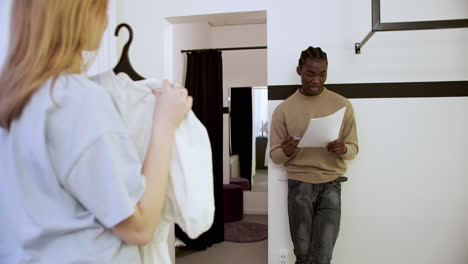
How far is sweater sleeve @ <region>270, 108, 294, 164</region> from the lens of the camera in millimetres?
2229

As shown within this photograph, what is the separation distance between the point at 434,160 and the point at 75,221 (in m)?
2.29

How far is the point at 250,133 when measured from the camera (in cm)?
489

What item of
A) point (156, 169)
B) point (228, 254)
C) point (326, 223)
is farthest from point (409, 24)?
point (228, 254)

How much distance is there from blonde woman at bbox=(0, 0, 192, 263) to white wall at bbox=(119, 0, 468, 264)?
187cm

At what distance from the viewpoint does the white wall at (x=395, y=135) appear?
2311mm

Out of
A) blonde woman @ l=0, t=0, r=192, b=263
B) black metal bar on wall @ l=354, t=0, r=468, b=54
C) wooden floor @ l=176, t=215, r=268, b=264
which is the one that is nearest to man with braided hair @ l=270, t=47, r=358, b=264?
black metal bar on wall @ l=354, t=0, r=468, b=54

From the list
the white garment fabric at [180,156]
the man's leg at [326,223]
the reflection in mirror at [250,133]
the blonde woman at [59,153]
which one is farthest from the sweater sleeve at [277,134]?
the reflection in mirror at [250,133]

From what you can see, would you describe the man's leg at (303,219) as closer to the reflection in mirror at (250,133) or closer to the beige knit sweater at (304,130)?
the beige knit sweater at (304,130)

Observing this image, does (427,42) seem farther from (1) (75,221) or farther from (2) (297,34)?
(1) (75,221)

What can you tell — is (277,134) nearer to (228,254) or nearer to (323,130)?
(323,130)

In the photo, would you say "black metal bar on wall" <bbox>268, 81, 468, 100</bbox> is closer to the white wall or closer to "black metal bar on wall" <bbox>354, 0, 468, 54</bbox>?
the white wall

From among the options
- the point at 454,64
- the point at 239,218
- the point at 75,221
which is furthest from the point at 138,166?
the point at 239,218

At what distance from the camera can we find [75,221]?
0.70 m

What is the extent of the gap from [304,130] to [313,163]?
0.21m
